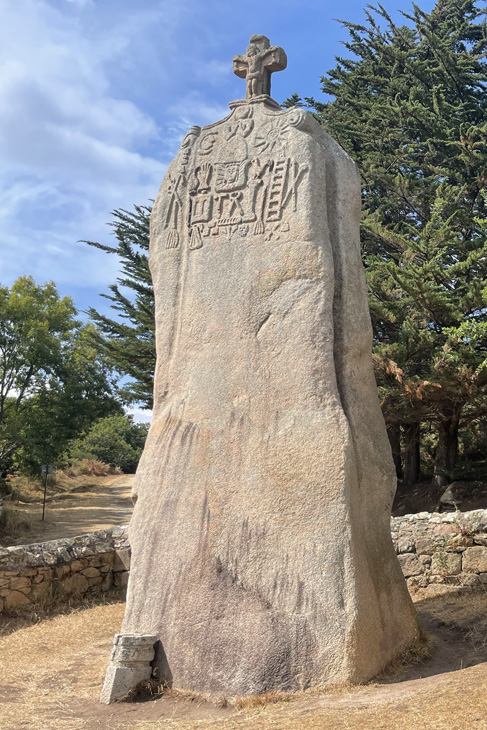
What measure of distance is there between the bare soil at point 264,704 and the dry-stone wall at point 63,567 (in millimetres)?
1067

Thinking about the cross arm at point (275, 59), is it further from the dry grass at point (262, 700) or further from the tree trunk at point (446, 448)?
the tree trunk at point (446, 448)

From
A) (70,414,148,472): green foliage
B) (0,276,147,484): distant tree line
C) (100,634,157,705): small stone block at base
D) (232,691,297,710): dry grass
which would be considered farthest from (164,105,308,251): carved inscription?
(70,414,148,472): green foliage

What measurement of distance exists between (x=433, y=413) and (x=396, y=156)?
317 inches

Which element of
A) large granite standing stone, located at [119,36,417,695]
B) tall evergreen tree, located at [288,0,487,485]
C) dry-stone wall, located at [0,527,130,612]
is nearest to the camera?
large granite standing stone, located at [119,36,417,695]

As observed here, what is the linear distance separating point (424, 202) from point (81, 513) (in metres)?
12.3

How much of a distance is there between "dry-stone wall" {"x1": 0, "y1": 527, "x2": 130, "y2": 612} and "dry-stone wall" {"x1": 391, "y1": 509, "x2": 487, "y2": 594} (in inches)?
138

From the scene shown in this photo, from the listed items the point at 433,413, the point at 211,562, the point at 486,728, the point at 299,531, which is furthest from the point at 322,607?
the point at 433,413

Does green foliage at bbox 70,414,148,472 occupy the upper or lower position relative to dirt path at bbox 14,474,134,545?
upper

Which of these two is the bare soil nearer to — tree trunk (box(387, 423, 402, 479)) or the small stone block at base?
the small stone block at base

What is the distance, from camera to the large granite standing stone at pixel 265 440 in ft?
15.9

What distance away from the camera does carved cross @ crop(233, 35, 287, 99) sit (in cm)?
633

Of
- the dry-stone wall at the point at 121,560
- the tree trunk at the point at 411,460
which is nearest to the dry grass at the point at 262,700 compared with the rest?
the dry-stone wall at the point at 121,560

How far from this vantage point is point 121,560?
29.7 feet

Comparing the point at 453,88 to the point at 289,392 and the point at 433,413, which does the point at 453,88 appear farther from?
the point at 289,392
